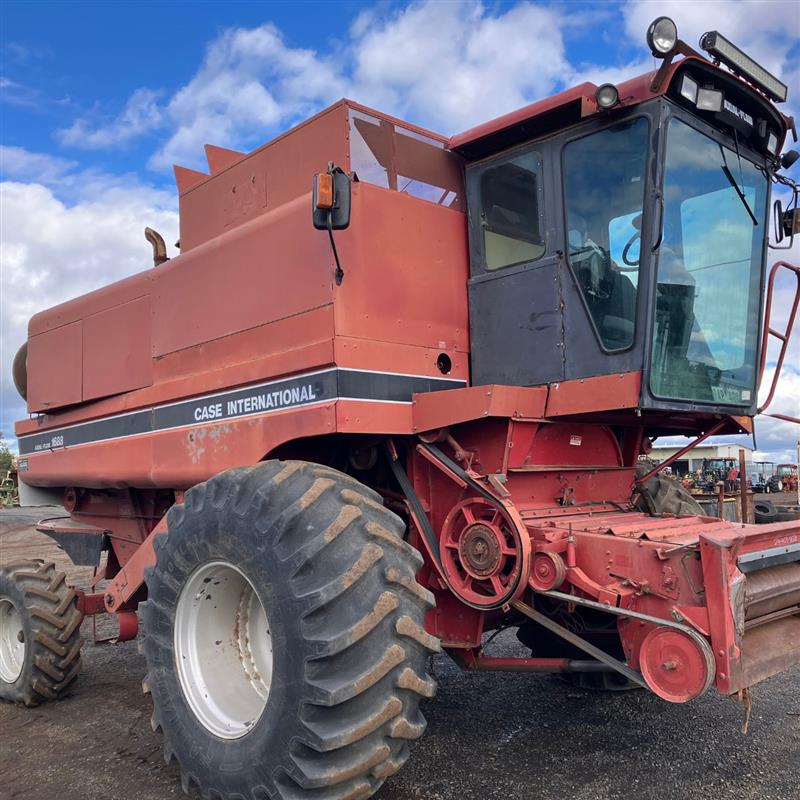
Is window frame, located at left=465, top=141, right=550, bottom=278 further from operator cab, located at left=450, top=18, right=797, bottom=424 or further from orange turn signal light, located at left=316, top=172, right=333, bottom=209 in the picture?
orange turn signal light, located at left=316, top=172, right=333, bottom=209

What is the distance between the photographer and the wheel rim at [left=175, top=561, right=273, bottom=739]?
3754 mm

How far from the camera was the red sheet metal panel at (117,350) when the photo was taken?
5402 mm

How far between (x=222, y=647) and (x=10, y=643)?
268 cm

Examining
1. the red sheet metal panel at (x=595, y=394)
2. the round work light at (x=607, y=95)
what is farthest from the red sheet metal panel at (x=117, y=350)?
the round work light at (x=607, y=95)

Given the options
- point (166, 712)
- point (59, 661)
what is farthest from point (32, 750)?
point (166, 712)

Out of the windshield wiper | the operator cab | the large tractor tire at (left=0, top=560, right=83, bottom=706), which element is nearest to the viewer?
the operator cab

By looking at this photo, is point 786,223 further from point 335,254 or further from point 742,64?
point 335,254

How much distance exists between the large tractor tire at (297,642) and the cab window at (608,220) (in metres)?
1.53

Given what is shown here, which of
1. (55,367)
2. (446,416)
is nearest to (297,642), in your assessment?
(446,416)

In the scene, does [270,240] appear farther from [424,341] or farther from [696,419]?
[696,419]

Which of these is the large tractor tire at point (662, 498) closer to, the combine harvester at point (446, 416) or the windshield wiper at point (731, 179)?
the combine harvester at point (446, 416)

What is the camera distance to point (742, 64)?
12.8 feet

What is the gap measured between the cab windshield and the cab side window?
708 mm

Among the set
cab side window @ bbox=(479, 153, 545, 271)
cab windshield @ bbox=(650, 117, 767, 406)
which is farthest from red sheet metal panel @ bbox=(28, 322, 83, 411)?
cab windshield @ bbox=(650, 117, 767, 406)
